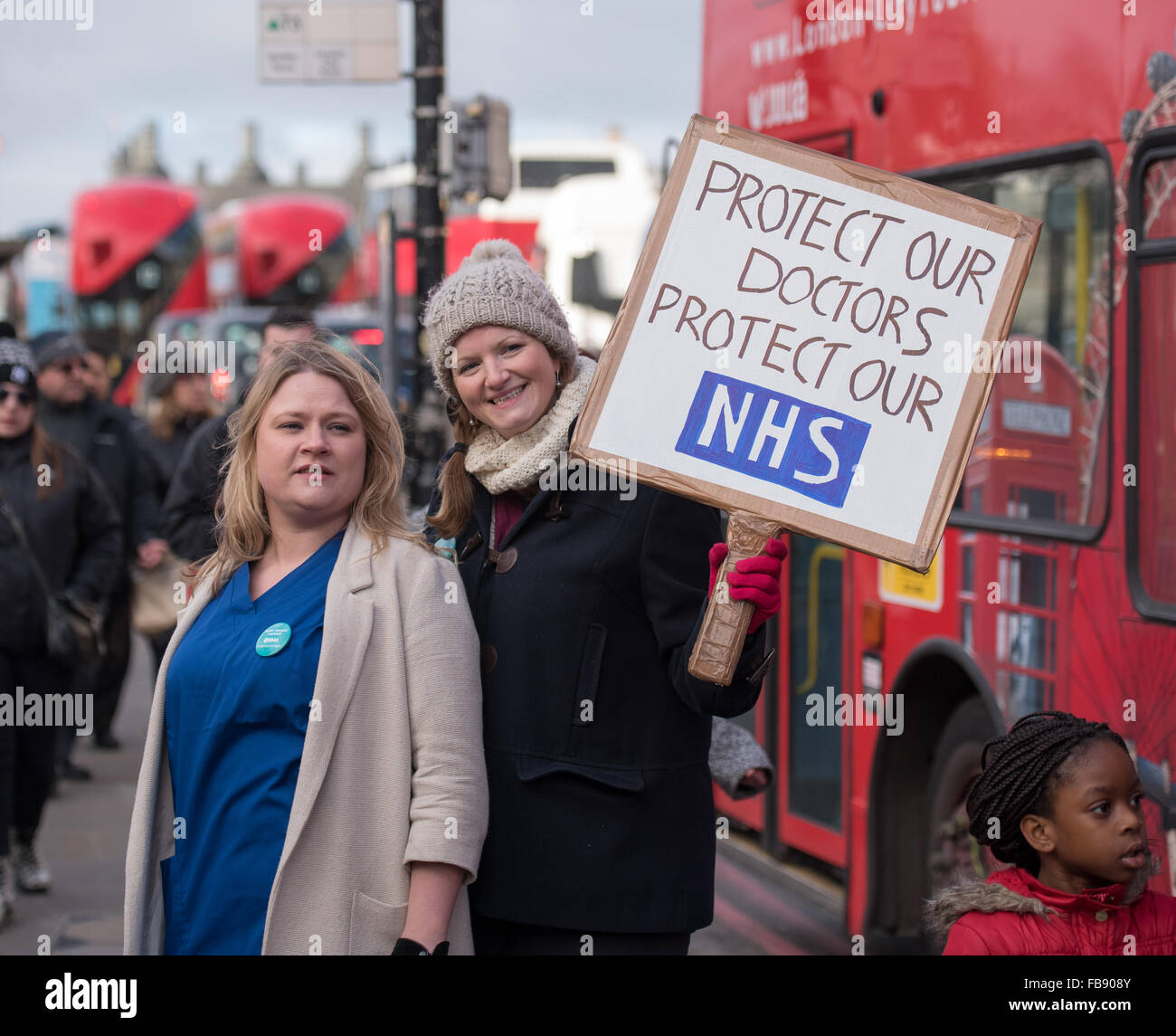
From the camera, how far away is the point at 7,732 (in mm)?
5551

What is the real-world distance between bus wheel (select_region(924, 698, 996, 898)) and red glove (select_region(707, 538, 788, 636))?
7.41 ft

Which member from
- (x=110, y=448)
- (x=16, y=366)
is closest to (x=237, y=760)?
(x=16, y=366)

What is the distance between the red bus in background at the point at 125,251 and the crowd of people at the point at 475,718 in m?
28.7

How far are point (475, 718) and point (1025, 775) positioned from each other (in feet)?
2.87

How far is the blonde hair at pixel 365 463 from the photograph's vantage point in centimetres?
270

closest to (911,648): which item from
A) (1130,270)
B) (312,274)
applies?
(1130,270)

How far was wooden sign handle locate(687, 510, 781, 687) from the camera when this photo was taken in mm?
2492

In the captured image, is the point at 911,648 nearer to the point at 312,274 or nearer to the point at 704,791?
the point at 704,791

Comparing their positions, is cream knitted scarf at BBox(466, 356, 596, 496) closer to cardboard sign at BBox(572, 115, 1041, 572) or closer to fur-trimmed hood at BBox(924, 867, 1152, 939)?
cardboard sign at BBox(572, 115, 1041, 572)

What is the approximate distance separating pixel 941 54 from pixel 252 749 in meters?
2.98

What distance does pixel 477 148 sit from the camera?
941 centimetres
